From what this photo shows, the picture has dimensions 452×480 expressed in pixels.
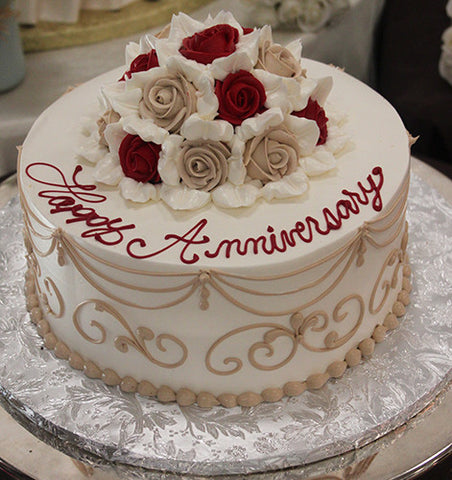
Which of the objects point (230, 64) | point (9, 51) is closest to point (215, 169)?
point (230, 64)

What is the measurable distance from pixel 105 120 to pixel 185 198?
35cm

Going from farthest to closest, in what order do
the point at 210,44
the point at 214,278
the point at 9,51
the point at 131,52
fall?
the point at 9,51
the point at 131,52
the point at 210,44
the point at 214,278

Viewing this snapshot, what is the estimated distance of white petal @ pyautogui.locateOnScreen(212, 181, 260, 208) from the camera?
1.82 meters

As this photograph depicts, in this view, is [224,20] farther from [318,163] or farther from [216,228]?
[216,228]

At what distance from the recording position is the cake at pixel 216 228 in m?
1.74

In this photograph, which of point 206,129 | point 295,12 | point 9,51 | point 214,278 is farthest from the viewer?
point 295,12

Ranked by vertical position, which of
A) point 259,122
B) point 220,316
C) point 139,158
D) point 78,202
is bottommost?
point 220,316

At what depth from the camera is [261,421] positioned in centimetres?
187

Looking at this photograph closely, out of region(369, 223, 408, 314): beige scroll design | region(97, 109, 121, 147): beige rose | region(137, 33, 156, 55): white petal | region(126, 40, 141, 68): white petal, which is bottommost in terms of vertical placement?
region(369, 223, 408, 314): beige scroll design

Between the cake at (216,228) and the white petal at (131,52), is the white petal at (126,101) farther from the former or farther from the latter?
the white petal at (131,52)

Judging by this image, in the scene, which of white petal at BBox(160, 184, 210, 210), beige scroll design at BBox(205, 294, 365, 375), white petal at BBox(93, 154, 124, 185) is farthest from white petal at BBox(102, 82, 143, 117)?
beige scroll design at BBox(205, 294, 365, 375)

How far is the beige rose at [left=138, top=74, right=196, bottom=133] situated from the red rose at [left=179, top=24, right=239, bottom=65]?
84 mm

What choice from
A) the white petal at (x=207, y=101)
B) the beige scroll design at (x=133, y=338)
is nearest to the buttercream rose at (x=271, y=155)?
the white petal at (x=207, y=101)

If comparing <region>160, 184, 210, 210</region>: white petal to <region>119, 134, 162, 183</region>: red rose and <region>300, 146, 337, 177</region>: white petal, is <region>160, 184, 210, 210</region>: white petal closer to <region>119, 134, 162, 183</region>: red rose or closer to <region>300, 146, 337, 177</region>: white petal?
<region>119, 134, 162, 183</region>: red rose
